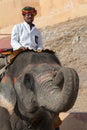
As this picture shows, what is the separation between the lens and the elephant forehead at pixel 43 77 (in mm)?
6816

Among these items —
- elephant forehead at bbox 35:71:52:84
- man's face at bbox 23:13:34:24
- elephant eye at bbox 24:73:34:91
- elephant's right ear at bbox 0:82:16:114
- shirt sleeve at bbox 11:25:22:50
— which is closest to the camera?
elephant forehead at bbox 35:71:52:84

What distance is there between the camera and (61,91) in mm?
6496

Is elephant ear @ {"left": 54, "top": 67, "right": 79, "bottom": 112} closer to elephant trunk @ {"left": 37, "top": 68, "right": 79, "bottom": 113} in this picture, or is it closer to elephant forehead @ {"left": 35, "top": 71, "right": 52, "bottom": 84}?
elephant trunk @ {"left": 37, "top": 68, "right": 79, "bottom": 113}

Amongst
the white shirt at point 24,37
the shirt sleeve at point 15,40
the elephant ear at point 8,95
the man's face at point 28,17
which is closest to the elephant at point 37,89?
the elephant ear at point 8,95

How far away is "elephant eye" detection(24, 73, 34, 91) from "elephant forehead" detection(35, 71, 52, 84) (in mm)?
104

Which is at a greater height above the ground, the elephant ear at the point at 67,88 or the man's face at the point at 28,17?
the man's face at the point at 28,17

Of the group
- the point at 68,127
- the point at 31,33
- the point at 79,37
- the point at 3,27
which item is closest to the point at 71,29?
the point at 79,37

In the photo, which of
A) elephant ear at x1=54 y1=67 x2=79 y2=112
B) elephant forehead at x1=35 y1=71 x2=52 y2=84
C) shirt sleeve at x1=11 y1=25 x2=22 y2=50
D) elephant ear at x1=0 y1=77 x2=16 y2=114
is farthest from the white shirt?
elephant ear at x1=54 y1=67 x2=79 y2=112

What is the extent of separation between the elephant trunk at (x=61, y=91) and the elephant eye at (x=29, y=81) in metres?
0.32

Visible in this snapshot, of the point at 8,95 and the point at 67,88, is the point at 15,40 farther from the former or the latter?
the point at 67,88

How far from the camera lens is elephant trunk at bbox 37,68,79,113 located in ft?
21.1

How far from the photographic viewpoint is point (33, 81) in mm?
7051

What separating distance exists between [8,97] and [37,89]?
0.59 meters

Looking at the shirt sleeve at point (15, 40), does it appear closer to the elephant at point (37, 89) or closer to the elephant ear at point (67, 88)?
the elephant at point (37, 89)
